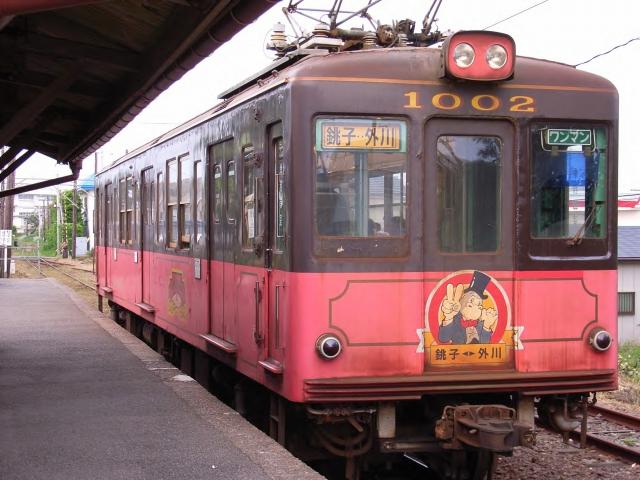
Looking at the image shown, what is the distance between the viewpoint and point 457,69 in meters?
5.97

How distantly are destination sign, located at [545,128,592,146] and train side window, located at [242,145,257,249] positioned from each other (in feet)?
7.26

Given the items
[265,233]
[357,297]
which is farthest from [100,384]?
[357,297]

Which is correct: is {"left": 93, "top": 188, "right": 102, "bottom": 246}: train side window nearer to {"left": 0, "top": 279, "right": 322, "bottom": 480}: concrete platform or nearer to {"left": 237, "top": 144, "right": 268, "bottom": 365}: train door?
{"left": 0, "top": 279, "right": 322, "bottom": 480}: concrete platform

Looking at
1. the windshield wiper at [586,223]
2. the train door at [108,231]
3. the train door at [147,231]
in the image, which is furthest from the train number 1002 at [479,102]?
the train door at [108,231]

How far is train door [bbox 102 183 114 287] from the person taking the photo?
1516 cm

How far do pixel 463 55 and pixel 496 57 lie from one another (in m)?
0.24

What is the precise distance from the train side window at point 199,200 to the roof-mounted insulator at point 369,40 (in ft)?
7.44

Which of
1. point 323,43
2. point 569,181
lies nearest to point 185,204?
point 323,43

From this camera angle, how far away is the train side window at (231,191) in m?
7.36

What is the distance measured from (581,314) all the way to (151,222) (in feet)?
20.5

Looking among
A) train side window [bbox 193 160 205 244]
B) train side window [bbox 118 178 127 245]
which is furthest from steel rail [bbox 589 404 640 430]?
train side window [bbox 118 178 127 245]

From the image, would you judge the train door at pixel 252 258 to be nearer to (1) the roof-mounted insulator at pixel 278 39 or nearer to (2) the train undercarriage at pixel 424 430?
(2) the train undercarriage at pixel 424 430

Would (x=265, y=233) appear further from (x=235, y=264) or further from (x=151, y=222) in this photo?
(x=151, y=222)

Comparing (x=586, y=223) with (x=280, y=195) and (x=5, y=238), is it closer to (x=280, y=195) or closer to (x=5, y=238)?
(x=280, y=195)
